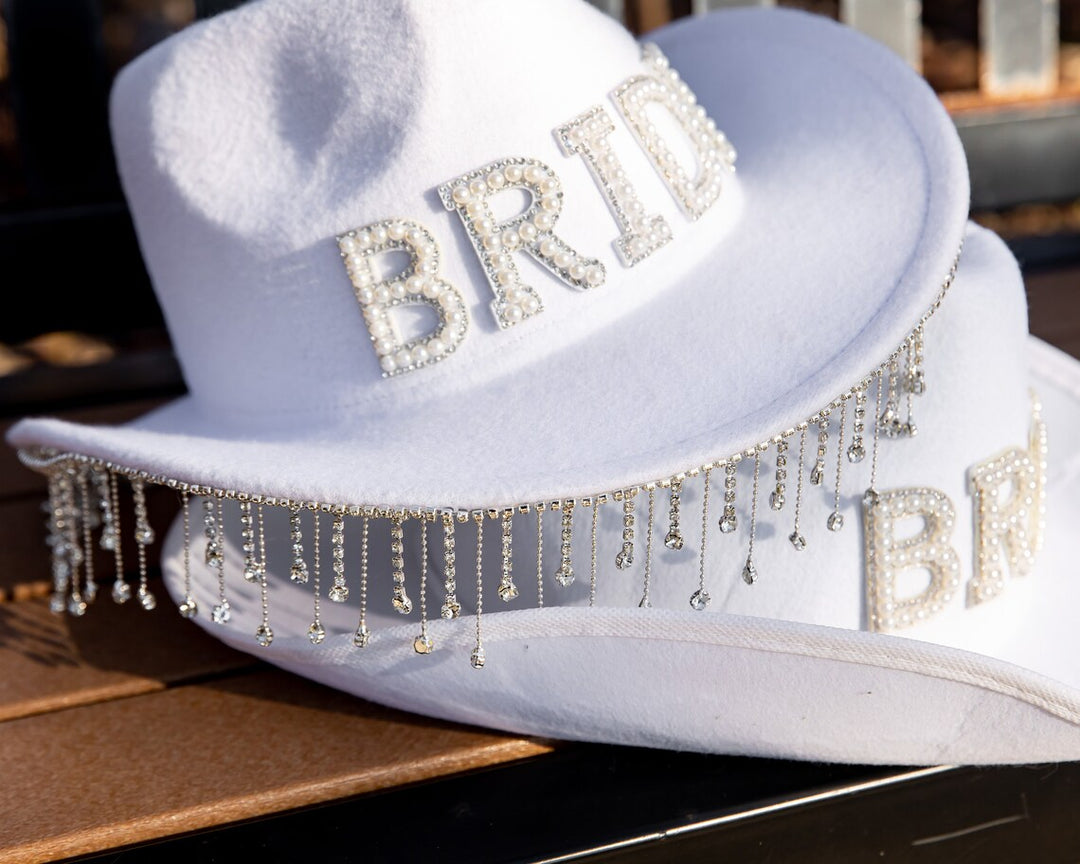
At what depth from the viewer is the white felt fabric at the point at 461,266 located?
811 millimetres

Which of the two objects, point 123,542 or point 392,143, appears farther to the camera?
point 123,542

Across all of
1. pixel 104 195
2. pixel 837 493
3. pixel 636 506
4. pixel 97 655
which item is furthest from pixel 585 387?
pixel 104 195

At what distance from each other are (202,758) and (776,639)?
1.52ft

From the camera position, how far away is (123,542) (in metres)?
1.36

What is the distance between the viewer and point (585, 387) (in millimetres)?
850

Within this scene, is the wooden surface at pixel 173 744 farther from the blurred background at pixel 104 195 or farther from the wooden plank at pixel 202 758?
the blurred background at pixel 104 195

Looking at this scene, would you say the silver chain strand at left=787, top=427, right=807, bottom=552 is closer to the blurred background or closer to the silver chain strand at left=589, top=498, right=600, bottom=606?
the silver chain strand at left=589, top=498, right=600, bottom=606

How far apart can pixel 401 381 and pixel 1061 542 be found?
0.64 metres

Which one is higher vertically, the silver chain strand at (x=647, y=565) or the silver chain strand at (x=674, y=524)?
the silver chain strand at (x=674, y=524)

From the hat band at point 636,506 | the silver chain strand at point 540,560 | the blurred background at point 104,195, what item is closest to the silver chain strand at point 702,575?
the hat band at point 636,506

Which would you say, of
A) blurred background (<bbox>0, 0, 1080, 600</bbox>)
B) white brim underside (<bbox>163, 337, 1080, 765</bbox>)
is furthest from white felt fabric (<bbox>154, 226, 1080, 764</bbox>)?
blurred background (<bbox>0, 0, 1080, 600</bbox>)

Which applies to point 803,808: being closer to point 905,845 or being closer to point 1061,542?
point 905,845

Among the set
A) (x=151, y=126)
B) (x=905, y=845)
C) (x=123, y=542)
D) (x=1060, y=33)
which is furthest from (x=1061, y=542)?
(x=1060, y=33)

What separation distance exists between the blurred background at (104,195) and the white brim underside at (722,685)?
69 centimetres
